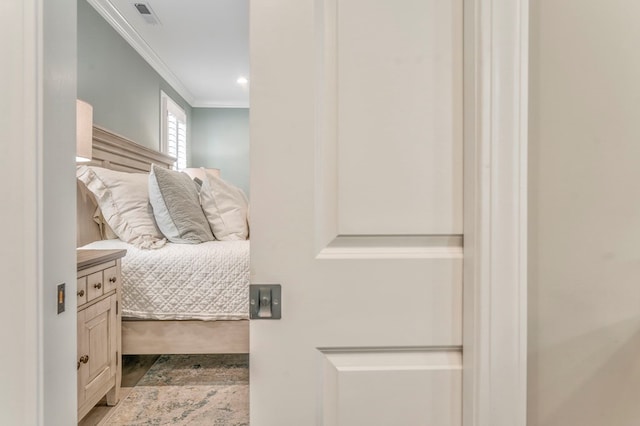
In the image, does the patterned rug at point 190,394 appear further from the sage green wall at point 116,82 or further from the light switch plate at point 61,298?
the sage green wall at point 116,82

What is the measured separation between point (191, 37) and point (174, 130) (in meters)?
1.54

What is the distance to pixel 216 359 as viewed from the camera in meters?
2.47

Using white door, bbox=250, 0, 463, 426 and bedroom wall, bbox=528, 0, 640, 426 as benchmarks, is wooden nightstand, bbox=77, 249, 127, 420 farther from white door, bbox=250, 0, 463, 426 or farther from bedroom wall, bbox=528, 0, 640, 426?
bedroom wall, bbox=528, 0, 640, 426

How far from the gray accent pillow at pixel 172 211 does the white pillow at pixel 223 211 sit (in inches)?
6.7

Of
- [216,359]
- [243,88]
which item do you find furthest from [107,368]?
[243,88]

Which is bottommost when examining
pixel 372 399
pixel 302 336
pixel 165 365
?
pixel 165 365

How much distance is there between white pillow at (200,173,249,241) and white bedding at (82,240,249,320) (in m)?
0.44

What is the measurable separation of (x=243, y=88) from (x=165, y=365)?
3503 millimetres

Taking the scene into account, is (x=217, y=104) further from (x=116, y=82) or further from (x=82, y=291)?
(x=82, y=291)

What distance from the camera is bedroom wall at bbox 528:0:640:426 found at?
572mm

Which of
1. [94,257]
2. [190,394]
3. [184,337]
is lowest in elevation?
[190,394]

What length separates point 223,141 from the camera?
5.34 meters

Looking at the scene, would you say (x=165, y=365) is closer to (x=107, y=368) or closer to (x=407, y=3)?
(x=107, y=368)

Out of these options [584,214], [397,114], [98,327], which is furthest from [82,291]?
[584,214]
